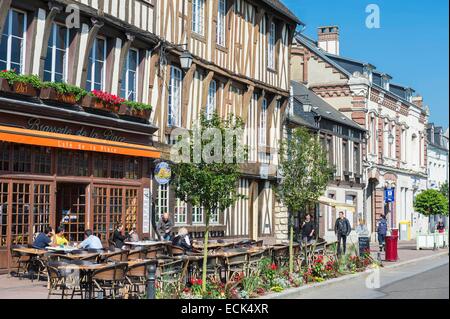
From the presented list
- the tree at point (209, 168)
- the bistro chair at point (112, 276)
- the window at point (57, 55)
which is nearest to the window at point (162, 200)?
the window at point (57, 55)

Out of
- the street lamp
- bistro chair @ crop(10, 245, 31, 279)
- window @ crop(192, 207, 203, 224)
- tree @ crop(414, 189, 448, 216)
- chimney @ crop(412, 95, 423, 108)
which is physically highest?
chimney @ crop(412, 95, 423, 108)

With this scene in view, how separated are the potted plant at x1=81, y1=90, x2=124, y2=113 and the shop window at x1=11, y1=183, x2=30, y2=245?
2.50 metres

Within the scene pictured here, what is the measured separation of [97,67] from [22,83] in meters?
3.56

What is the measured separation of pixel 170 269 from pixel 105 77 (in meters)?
7.49

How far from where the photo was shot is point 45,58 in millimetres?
16328

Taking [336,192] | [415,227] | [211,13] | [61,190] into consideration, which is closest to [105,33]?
[61,190]

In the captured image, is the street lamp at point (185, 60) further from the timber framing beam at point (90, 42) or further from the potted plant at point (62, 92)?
the potted plant at point (62, 92)

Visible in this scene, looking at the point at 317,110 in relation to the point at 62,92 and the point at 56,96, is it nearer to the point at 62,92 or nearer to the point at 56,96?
the point at 62,92

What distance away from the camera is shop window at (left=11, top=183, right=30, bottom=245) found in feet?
51.7

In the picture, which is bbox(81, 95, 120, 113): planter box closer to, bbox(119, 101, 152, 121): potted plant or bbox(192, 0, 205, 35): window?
bbox(119, 101, 152, 121): potted plant

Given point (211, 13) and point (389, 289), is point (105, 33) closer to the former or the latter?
point (211, 13)

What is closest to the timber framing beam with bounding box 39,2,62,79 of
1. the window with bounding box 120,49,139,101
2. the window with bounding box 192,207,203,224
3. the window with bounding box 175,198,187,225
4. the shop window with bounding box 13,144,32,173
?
Answer: the shop window with bounding box 13,144,32,173

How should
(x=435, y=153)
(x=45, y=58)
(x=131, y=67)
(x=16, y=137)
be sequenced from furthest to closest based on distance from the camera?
(x=435, y=153) → (x=131, y=67) → (x=45, y=58) → (x=16, y=137)

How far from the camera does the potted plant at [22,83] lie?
48.5 feet
